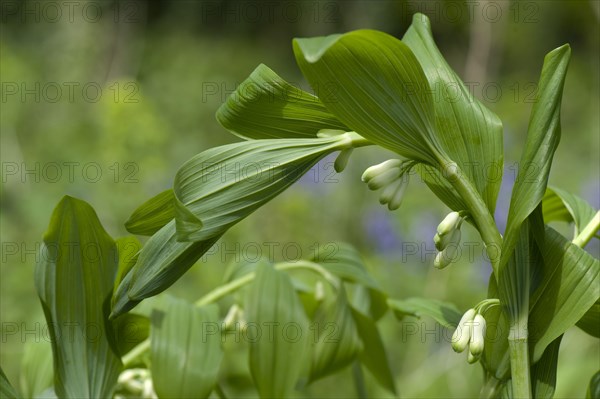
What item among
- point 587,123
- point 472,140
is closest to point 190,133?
point 587,123

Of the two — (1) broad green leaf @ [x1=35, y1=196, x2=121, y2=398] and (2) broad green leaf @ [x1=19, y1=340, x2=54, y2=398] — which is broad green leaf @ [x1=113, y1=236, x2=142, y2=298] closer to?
(1) broad green leaf @ [x1=35, y1=196, x2=121, y2=398]

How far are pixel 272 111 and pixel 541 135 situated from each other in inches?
4.6

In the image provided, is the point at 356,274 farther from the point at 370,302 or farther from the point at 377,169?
the point at 377,169

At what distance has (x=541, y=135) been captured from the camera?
28cm

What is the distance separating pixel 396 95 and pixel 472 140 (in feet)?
0.16

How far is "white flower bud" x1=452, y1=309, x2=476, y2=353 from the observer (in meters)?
0.29

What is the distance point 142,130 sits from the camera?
57.4 inches

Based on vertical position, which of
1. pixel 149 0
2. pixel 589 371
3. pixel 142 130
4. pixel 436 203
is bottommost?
pixel 589 371

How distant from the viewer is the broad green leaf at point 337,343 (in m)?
0.49

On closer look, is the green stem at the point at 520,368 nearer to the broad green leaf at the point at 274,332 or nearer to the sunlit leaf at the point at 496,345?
the sunlit leaf at the point at 496,345

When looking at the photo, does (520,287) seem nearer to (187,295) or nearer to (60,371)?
(60,371)

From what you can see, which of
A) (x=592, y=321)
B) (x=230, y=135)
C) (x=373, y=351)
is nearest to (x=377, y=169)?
(x=592, y=321)

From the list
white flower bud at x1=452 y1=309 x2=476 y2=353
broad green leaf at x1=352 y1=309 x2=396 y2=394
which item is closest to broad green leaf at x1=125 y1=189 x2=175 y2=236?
white flower bud at x1=452 y1=309 x2=476 y2=353

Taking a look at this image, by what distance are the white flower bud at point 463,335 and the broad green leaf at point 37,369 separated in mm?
283
